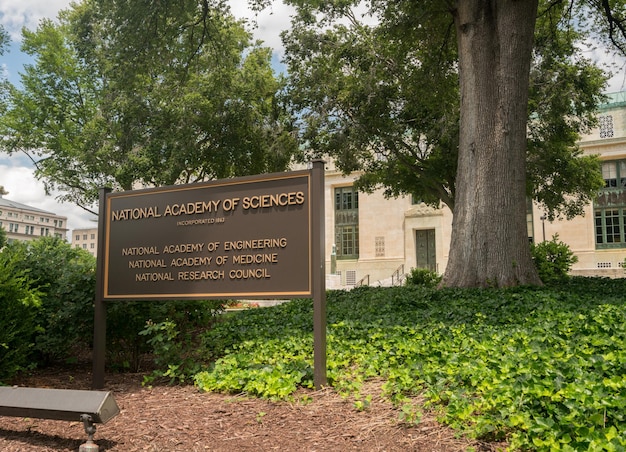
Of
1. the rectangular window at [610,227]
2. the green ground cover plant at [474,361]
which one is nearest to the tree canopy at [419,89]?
the green ground cover plant at [474,361]

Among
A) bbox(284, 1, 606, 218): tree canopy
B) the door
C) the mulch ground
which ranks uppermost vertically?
bbox(284, 1, 606, 218): tree canopy

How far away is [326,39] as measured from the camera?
21.9 m

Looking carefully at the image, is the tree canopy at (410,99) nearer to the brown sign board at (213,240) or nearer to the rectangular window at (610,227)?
the brown sign board at (213,240)

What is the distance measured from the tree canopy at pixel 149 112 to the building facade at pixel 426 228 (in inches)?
481

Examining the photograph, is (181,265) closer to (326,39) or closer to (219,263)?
(219,263)

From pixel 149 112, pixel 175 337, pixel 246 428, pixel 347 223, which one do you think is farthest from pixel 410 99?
pixel 347 223

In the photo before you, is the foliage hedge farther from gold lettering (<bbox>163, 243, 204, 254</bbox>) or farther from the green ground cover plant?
gold lettering (<bbox>163, 243, 204, 254</bbox>)

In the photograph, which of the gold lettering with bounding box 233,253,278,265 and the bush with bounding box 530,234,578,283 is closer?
the gold lettering with bounding box 233,253,278,265

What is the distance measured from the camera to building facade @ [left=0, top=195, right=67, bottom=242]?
359 ft

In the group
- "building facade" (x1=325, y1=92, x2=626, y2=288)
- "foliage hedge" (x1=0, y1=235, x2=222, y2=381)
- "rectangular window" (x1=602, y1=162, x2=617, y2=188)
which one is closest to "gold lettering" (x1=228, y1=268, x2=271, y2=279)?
"foliage hedge" (x1=0, y1=235, x2=222, y2=381)

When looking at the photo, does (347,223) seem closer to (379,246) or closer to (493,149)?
(379,246)

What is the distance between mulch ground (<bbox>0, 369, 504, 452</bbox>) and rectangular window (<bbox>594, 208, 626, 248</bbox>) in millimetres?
37845

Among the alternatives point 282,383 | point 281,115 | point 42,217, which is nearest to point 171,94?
point 281,115

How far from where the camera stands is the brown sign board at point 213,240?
221 inches
